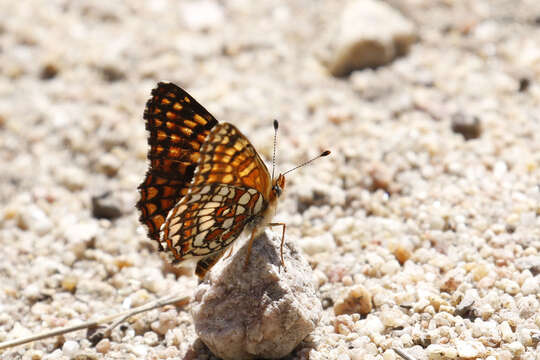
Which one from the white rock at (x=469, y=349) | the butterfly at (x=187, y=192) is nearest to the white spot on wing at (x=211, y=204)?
the butterfly at (x=187, y=192)

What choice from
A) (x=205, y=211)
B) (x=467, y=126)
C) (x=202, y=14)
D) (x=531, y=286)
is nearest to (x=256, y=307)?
(x=205, y=211)

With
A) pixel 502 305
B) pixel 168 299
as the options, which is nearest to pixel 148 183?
pixel 168 299

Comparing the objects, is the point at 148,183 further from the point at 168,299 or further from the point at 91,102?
the point at 91,102

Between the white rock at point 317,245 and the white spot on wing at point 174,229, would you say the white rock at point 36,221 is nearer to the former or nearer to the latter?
the white spot on wing at point 174,229

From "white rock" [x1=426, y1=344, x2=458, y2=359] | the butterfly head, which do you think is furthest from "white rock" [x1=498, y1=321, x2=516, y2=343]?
the butterfly head

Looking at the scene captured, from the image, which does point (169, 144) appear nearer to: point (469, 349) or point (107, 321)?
point (107, 321)

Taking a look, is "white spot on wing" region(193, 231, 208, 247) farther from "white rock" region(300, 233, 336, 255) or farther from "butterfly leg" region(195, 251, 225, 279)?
"white rock" region(300, 233, 336, 255)
